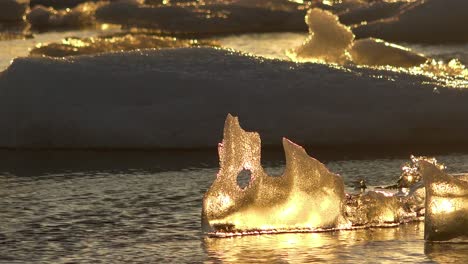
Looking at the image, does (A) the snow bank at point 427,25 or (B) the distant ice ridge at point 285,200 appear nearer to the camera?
(B) the distant ice ridge at point 285,200

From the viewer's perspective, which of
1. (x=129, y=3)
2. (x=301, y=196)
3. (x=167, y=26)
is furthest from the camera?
(x=129, y=3)

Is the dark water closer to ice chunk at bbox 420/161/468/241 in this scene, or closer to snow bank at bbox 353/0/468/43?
ice chunk at bbox 420/161/468/241

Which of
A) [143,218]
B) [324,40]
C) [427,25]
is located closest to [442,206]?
[143,218]

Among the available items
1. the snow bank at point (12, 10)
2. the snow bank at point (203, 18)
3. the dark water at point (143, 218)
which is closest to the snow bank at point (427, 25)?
the snow bank at point (203, 18)

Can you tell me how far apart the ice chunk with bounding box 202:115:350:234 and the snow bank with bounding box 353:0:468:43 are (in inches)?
434

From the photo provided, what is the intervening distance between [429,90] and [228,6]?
13.4 metres

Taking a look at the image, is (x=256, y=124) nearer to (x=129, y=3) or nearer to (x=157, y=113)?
(x=157, y=113)

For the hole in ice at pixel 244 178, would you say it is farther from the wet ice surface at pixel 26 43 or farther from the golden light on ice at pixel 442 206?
the wet ice surface at pixel 26 43

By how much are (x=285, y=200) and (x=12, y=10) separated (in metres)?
18.1

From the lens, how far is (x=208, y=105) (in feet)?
28.4

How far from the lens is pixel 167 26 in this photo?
2080 centimetres

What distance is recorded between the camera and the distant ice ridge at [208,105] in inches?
333

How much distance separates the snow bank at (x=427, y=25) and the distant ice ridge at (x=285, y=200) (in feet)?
35.9

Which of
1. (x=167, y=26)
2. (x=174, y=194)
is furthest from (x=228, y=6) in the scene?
(x=174, y=194)
